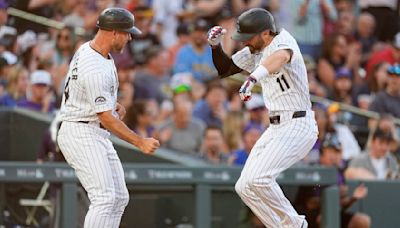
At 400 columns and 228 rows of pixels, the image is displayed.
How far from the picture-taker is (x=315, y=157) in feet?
37.7

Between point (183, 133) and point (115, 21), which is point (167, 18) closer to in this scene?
point (183, 133)

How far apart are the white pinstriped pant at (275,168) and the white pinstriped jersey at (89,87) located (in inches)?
43.4

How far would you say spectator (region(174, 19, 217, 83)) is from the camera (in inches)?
537

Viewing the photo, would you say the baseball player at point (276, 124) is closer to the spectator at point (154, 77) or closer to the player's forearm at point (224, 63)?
the player's forearm at point (224, 63)

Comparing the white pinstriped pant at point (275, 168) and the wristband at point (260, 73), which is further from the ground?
the wristband at point (260, 73)

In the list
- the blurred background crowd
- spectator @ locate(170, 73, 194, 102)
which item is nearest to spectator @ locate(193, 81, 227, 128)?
the blurred background crowd

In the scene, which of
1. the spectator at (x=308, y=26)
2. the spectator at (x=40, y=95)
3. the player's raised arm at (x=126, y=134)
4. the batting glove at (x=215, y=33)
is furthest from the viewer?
the spectator at (x=308, y=26)

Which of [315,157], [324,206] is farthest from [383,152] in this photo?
[324,206]

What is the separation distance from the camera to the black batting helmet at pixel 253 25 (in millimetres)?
7977

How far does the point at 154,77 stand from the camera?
1333 centimetres

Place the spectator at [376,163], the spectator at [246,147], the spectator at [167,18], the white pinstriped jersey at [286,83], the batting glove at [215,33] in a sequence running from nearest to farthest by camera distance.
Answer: the white pinstriped jersey at [286,83]
the batting glove at [215,33]
the spectator at [246,147]
the spectator at [376,163]
the spectator at [167,18]

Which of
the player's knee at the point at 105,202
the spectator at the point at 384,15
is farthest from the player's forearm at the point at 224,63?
the spectator at the point at 384,15

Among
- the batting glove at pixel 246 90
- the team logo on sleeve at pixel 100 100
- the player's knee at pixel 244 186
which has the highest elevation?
the batting glove at pixel 246 90

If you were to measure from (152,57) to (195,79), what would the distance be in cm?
59
